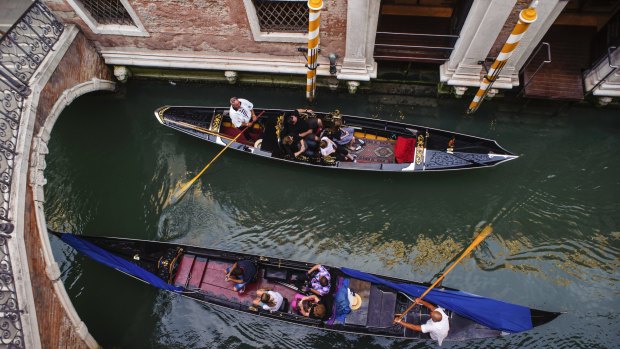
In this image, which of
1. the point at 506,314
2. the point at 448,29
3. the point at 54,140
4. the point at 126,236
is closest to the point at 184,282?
the point at 126,236

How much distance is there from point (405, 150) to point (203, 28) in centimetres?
427

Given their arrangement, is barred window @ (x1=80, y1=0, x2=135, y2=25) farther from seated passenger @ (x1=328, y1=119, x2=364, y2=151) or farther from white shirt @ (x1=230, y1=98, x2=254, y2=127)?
seated passenger @ (x1=328, y1=119, x2=364, y2=151)

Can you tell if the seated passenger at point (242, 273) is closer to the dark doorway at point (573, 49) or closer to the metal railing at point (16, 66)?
the metal railing at point (16, 66)

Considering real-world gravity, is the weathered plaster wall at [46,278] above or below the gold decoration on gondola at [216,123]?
below

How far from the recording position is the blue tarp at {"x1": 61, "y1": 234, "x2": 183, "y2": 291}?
7438 millimetres

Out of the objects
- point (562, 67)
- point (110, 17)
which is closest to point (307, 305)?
point (110, 17)

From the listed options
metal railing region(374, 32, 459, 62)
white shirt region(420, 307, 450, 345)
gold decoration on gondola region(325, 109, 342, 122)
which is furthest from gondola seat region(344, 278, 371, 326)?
metal railing region(374, 32, 459, 62)

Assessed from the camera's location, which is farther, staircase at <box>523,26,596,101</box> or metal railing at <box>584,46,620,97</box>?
staircase at <box>523,26,596,101</box>

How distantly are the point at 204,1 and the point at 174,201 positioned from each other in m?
3.67

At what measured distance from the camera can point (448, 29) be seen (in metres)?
8.66

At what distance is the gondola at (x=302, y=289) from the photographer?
264 inches

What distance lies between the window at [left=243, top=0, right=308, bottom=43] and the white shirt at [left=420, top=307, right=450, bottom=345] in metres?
5.19

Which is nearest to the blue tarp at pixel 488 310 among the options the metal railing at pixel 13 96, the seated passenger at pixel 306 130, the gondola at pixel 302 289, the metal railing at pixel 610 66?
the gondola at pixel 302 289

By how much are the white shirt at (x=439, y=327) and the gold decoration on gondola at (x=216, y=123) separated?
5.06m
